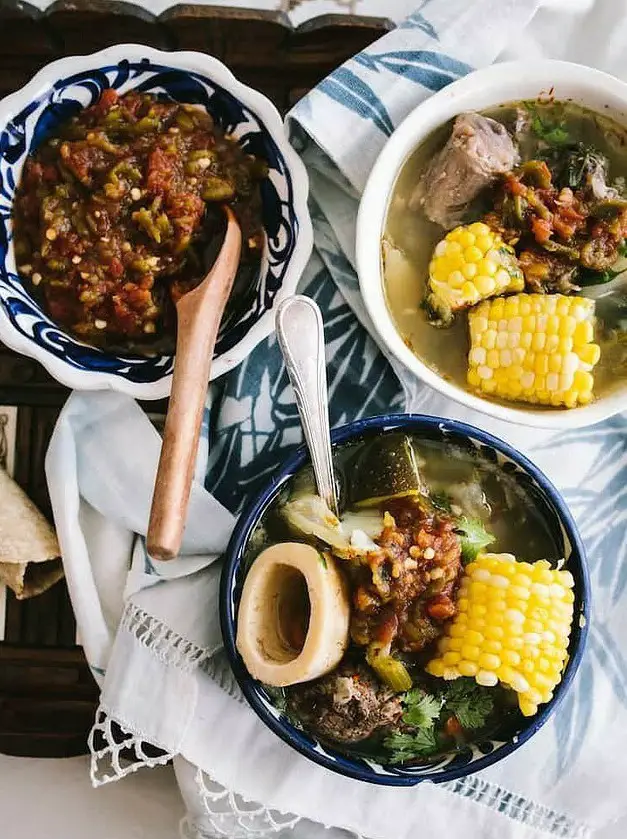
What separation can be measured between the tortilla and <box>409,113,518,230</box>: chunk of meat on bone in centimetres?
94

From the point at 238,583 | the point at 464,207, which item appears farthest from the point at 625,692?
the point at 464,207

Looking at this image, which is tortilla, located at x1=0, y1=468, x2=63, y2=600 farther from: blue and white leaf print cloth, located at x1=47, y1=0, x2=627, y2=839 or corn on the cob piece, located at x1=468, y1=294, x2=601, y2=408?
corn on the cob piece, located at x1=468, y1=294, x2=601, y2=408

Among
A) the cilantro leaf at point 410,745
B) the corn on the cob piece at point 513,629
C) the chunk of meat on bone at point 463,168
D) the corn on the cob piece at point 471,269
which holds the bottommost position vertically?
the cilantro leaf at point 410,745

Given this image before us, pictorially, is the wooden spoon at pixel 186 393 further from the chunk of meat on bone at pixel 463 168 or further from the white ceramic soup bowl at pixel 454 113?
the chunk of meat on bone at pixel 463 168

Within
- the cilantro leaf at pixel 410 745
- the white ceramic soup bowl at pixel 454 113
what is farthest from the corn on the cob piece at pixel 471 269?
the cilantro leaf at pixel 410 745

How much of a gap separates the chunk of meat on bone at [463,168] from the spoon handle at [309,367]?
0.31m

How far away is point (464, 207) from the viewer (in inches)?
66.0

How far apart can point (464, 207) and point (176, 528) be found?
79 cm

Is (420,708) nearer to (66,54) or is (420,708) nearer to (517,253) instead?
(517,253)

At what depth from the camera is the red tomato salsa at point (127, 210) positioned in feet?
5.30

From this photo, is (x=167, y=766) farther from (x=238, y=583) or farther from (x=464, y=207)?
(x=464, y=207)

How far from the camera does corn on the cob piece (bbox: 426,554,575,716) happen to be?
59.9 inches

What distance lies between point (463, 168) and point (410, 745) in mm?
1038

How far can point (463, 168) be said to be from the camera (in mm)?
1602
